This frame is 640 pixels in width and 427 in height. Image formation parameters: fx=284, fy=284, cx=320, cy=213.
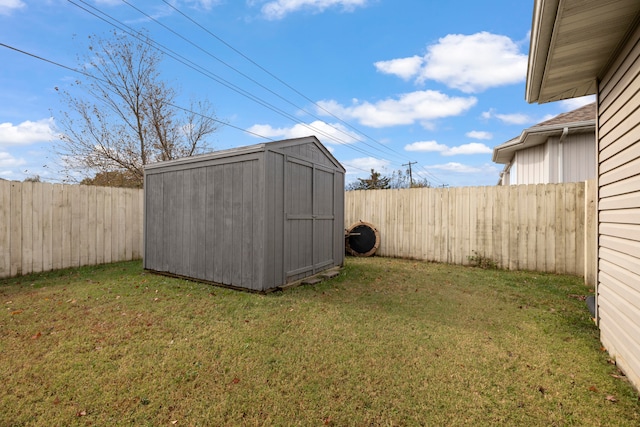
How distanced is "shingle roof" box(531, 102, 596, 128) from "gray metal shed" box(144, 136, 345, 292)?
5430 millimetres

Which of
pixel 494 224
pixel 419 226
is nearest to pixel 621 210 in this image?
pixel 494 224

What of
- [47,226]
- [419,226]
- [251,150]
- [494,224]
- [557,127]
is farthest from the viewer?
[419,226]

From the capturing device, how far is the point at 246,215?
4.47m

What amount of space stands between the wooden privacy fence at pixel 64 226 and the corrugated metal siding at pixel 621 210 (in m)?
8.58

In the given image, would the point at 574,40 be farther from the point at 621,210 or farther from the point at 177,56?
the point at 177,56

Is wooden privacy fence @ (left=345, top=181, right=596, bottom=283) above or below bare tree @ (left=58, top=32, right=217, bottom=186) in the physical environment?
below

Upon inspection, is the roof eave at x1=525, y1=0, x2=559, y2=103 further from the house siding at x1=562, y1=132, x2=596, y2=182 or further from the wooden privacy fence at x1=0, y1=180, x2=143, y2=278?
the wooden privacy fence at x1=0, y1=180, x2=143, y2=278

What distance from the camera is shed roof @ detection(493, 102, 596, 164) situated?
6285 mm

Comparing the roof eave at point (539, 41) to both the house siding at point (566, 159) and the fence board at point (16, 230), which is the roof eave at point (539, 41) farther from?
the fence board at point (16, 230)

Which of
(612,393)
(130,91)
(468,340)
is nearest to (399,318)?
(468,340)

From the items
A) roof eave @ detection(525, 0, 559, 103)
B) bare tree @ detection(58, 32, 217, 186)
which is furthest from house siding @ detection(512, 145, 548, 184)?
bare tree @ detection(58, 32, 217, 186)

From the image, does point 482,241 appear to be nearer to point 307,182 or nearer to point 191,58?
point 307,182

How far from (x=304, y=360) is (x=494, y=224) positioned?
18.7ft

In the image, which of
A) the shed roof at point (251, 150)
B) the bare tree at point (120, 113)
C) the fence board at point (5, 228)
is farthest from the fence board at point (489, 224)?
the bare tree at point (120, 113)
